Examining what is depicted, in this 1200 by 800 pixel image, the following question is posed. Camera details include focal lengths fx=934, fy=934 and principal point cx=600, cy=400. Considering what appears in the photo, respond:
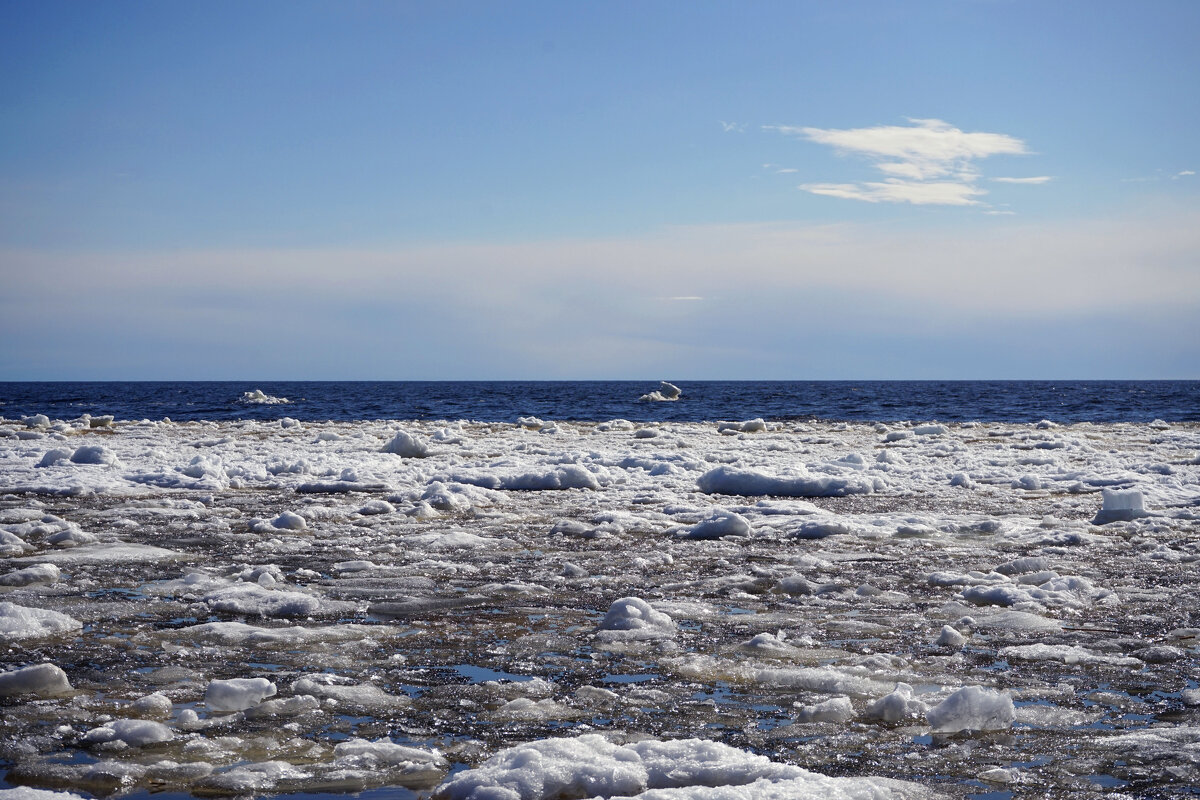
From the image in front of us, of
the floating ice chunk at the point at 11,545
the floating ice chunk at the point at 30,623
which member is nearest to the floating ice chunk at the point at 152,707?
the floating ice chunk at the point at 30,623

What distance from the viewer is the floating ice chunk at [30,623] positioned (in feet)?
13.9

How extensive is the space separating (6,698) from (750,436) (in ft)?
61.1

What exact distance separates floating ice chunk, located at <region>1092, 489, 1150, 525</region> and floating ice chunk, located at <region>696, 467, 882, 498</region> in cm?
270

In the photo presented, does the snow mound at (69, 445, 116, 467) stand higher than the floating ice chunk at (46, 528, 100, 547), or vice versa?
the snow mound at (69, 445, 116, 467)

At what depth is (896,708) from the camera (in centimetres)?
328

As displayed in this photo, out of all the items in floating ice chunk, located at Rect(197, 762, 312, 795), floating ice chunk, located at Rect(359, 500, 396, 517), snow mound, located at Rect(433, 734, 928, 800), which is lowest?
floating ice chunk, located at Rect(359, 500, 396, 517)

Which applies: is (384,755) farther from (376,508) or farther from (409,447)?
(409,447)

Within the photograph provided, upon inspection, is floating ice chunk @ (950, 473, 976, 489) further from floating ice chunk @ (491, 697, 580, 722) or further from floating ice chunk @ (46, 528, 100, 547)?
floating ice chunk @ (46, 528, 100, 547)

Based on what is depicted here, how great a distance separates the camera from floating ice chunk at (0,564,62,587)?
537 cm

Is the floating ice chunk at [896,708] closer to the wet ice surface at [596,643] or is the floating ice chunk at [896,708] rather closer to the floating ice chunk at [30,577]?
the wet ice surface at [596,643]

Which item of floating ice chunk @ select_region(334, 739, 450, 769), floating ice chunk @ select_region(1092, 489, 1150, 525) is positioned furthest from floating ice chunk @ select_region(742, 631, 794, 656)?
floating ice chunk @ select_region(1092, 489, 1150, 525)

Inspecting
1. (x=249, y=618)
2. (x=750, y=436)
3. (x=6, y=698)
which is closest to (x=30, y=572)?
(x=249, y=618)

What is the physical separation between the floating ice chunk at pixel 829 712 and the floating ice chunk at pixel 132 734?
2.12m

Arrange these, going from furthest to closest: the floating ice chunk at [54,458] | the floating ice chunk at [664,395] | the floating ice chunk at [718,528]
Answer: the floating ice chunk at [664,395] < the floating ice chunk at [54,458] < the floating ice chunk at [718,528]
